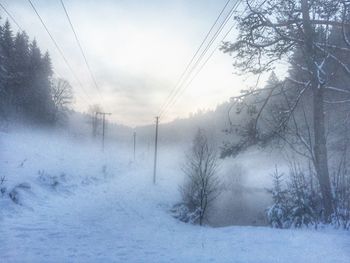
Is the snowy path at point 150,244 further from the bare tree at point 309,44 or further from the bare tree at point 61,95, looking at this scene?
the bare tree at point 61,95

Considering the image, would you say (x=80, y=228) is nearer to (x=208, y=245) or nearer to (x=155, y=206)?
(x=208, y=245)

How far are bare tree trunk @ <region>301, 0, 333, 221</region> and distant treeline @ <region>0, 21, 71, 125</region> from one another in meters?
39.6

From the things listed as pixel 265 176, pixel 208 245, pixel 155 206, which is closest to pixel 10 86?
pixel 155 206

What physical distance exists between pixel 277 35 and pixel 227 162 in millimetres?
38023

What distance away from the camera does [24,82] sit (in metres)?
47.0

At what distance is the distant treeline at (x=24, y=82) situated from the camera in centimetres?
4406

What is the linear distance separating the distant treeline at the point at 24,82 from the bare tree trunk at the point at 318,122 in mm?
39638

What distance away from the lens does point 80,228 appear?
9.39 meters

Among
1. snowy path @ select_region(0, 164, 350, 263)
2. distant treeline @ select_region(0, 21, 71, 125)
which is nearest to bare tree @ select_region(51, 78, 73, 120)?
distant treeline @ select_region(0, 21, 71, 125)

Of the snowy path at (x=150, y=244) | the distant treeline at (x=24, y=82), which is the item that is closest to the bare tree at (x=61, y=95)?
the distant treeline at (x=24, y=82)

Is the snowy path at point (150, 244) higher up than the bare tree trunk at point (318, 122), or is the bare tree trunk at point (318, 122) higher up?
the bare tree trunk at point (318, 122)

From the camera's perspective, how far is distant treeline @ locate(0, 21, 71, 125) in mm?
44062

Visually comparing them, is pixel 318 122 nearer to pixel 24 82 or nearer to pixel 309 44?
pixel 309 44

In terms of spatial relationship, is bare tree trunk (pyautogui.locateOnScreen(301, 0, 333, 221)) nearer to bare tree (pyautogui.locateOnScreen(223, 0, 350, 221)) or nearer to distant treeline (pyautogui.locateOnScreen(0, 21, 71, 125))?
bare tree (pyautogui.locateOnScreen(223, 0, 350, 221))
